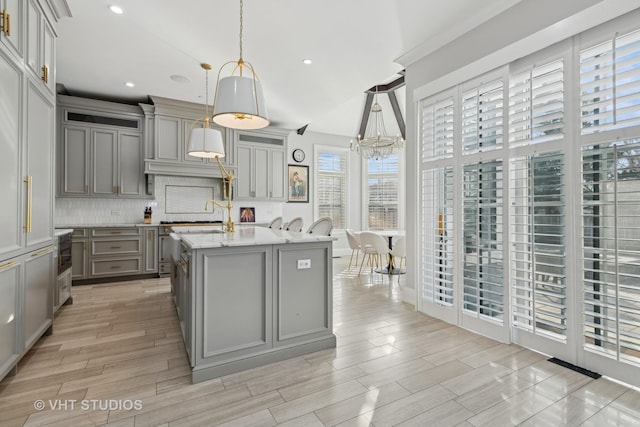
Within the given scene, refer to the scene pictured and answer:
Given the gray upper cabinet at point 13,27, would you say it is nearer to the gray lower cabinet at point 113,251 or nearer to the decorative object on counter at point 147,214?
the gray lower cabinet at point 113,251

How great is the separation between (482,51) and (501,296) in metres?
2.21

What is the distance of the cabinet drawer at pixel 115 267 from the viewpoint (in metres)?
4.78

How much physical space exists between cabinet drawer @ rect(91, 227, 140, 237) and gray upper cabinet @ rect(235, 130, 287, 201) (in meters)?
1.86

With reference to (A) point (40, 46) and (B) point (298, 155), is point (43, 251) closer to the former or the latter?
Result: (A) point (40, 46)

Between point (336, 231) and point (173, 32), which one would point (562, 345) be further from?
point (336, 231)

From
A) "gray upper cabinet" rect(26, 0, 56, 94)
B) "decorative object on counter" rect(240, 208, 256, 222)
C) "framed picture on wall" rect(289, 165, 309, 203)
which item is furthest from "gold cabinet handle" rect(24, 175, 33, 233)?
"framed picture on wall" rect(289, 165, 309, 203)

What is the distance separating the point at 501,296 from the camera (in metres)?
2.71

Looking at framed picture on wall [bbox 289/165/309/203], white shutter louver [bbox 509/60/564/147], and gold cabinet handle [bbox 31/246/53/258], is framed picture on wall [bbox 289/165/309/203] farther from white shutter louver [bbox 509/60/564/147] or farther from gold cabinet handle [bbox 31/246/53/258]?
white shutter louver [bbox 509/60/564/147]

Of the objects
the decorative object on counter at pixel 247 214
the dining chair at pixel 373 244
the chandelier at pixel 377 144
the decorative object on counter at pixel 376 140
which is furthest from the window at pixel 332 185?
the dining chair at pixel 373 244

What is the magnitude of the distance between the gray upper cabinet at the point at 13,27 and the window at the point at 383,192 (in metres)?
6.76

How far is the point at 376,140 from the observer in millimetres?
5840

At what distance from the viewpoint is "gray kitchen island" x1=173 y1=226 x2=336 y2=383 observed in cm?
210

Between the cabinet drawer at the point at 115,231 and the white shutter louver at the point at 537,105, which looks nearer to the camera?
the white shutter louver at the point at 537,105

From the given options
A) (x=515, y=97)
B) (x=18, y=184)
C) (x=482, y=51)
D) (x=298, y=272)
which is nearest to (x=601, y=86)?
(x=515, y=97)
